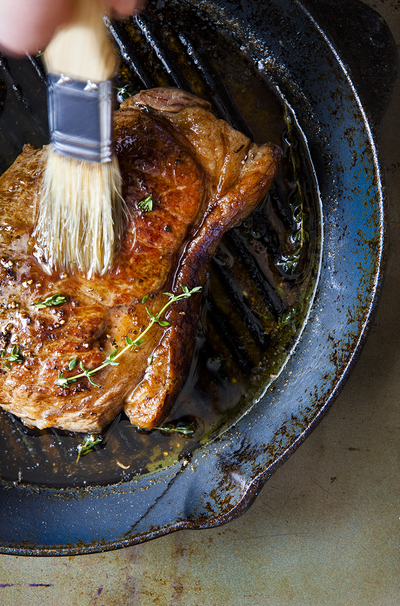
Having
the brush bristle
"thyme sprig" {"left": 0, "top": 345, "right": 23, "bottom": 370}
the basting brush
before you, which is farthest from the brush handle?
"thyme sprig" {"left": 0, "top": 345, "right": 23, "bottom": 370}

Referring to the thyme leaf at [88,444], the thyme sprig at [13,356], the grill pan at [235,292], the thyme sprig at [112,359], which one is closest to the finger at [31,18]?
the grill pan at [235,292]

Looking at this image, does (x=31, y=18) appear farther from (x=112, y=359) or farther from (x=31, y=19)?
(x=112, y=359)

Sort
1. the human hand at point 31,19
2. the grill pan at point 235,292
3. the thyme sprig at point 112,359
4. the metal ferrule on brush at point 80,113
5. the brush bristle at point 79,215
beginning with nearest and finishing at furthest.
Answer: the metal ferrule on brush at point 80,113, the human hand at point 31,19, the brush bristle at point 79,215, the thyme sprig at point 112,359, the grill pan at point 235,292

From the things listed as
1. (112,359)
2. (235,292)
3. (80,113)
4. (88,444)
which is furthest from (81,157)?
(88,444)

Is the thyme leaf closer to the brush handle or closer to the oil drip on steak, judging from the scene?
the oil drip on steak

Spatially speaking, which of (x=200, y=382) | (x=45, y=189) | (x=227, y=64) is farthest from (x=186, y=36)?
(x=200, y=382)

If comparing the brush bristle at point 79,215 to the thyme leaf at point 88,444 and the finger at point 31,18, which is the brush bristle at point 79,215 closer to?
the finger at point 31,18

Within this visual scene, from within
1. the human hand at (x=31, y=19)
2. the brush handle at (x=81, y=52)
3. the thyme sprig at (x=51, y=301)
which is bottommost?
the thyme sprig at (x=51, y=301)

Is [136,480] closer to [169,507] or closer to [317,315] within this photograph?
[169,507]
